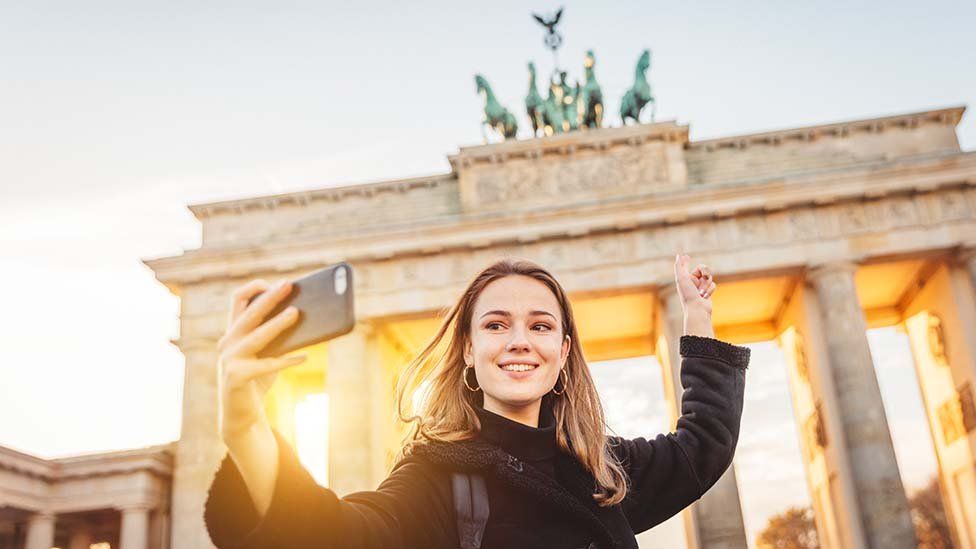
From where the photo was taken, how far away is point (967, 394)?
2700cm

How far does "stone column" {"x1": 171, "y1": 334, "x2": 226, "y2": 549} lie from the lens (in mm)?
27281

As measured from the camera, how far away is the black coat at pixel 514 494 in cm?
191

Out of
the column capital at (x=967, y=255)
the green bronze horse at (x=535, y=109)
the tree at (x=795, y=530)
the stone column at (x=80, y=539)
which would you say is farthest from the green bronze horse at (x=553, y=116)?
the tree at (x=795, y=530)

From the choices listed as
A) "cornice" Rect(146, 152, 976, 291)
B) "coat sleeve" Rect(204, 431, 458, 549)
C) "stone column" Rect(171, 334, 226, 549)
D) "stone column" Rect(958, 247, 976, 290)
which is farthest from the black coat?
"stone column" Rect(958, 247, 976, 290)

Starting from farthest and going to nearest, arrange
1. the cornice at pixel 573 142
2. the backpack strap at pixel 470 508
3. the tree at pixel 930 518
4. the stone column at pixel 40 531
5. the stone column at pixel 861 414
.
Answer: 1. the tree at pixel 930 518
2. the cornice at pixel 573 142
3. the stone column at pixel 40 531
4. the stone column at pixel 861 414
5. the backpack strap at pixel 470 508

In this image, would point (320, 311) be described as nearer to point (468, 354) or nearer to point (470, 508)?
point (470, 508)

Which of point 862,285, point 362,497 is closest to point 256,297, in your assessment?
point 362,497

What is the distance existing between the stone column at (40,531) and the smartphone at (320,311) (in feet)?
98.8

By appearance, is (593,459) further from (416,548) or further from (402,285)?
(402,285)

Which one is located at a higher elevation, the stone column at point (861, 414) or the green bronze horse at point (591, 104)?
the green bronze horse at point (591, 104)

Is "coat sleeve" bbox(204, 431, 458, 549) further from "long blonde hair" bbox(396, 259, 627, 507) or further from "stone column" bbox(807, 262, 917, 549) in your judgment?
"stone column" bbox(807, 262, 917, 549)

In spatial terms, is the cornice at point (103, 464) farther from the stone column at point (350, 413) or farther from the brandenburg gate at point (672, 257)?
the stone column at point (350, 413)

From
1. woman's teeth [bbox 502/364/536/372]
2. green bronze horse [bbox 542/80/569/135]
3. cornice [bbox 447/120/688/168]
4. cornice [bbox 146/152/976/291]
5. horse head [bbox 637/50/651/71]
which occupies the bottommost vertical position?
woman's teeth [bbox 502/364/536/372]

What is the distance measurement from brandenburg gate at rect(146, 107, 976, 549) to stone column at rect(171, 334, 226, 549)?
72 millimetres
